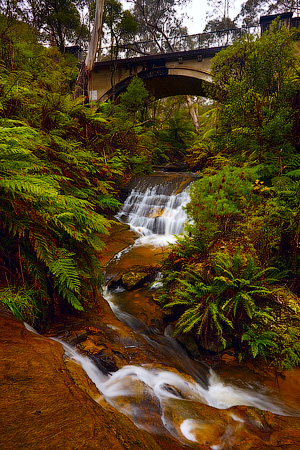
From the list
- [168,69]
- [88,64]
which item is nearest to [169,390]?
[88,64]

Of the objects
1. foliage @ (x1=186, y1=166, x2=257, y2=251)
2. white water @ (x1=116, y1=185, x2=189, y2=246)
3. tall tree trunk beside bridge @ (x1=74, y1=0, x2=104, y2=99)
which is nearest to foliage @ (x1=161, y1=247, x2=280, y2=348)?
foliage @ (x1=186, y1=166, x2=257, y2=251)

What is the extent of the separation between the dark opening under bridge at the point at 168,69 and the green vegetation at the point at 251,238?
29.3 feet

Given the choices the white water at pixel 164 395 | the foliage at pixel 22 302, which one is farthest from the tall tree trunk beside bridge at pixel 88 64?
the white water at pixel 164 395

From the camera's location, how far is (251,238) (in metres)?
4.89

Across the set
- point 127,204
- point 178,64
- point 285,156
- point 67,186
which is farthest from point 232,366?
point 178,64

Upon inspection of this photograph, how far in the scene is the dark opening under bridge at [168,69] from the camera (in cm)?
1619

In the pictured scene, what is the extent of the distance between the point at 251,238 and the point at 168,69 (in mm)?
16716

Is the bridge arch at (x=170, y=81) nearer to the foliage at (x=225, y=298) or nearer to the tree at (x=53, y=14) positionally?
the tree at (x=53, y=14)

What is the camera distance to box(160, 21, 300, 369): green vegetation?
12.5 feet

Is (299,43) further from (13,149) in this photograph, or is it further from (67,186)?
(13,149)

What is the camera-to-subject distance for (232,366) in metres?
3.74

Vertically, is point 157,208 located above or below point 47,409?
below

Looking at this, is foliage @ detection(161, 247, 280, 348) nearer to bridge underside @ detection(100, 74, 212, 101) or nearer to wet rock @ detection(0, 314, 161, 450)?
wet rock @ detection(0, 314, 161, 450)

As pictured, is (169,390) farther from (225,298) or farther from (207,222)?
(207,222)
